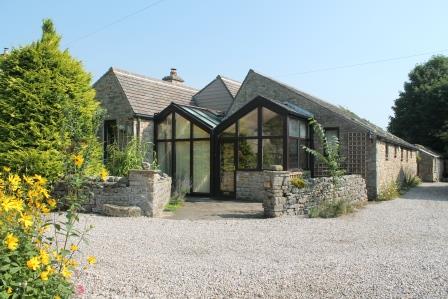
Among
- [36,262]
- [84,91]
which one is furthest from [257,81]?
[36,262]

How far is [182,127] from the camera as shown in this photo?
53.6ft

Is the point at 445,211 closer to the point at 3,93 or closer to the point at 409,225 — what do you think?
the point at 409,225

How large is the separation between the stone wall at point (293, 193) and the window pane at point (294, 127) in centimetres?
279

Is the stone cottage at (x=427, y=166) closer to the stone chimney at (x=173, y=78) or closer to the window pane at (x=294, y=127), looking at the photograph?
the stone chimney at (x=173, y=78)

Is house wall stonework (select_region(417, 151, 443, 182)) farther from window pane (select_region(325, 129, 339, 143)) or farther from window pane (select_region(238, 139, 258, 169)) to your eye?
window pane (select_region(238, 139, 258, 169))

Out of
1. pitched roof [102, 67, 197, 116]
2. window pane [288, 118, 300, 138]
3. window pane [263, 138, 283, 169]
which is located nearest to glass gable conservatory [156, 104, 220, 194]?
pitched roof [102, 67, 197, 116]

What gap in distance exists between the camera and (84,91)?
12359 millimetres

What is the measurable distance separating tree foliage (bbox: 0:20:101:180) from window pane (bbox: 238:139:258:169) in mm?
5678

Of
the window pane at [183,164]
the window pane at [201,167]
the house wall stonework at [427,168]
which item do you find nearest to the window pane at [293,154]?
the window pane at [201,167]

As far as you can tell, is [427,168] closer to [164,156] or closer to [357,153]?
[357,153]

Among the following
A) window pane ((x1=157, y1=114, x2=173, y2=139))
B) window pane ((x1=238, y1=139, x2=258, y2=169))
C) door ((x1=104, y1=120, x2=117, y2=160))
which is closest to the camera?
window pane ((x1=238, y1=139, x2=258, y2=169))

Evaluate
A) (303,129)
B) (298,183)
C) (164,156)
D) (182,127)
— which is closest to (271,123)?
(303,129)

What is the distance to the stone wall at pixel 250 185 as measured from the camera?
47.0 ft

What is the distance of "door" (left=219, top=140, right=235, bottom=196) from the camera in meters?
15.2
